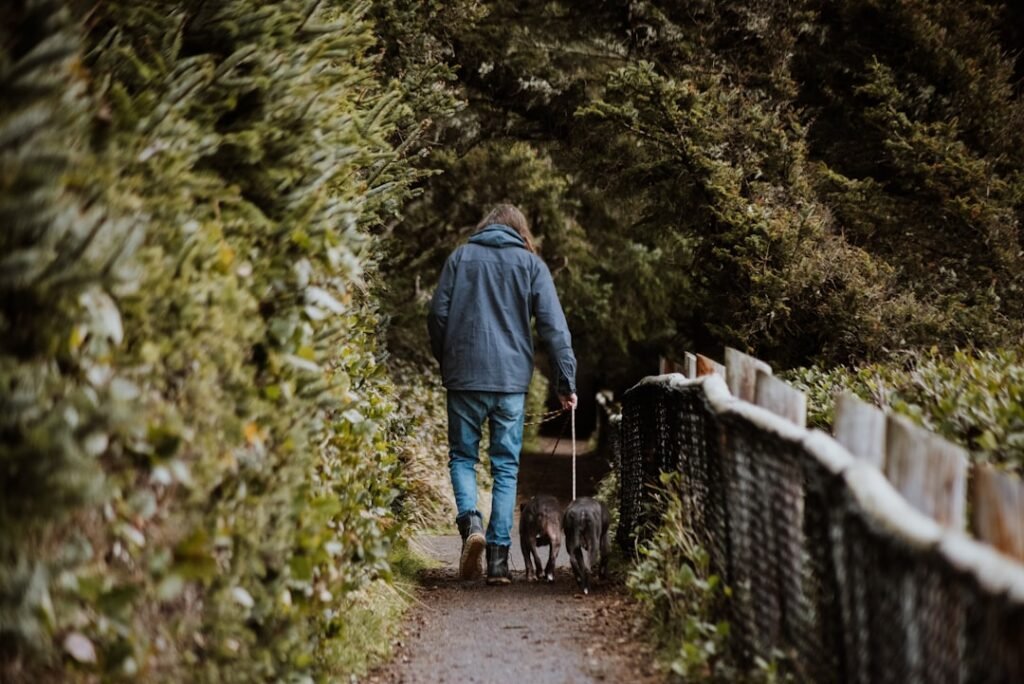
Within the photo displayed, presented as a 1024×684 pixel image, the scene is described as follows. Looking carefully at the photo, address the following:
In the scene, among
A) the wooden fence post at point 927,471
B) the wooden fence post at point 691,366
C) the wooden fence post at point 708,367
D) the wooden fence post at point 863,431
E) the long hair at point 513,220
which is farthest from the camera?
the long hair at point 513,220

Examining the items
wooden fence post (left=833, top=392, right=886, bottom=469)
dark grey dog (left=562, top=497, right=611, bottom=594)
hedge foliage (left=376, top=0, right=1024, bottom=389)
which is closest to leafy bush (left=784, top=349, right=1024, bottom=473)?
wooden fence post (left=833, top=392, right=886, bottom=469)

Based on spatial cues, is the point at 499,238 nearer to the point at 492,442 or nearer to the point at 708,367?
the point at 492,442

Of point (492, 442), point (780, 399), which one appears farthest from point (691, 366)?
point (780, 399)

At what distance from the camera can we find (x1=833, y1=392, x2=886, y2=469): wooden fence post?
320 cm

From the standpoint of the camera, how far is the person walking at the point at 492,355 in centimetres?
717

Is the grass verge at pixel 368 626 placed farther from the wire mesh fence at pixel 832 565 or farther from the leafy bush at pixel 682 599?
the wire mesh fence at pixel 832 565

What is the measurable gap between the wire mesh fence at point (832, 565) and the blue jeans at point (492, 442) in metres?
1.93

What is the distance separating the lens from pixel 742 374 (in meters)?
4.71

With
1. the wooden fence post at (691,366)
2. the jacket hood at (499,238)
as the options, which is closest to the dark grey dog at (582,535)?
the wooden fence post at (691,366)

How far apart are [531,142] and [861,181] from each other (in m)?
4.23

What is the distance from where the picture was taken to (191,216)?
3328 mm

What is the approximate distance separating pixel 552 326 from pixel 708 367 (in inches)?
72.8

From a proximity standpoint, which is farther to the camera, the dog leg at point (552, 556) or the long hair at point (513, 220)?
the long hair at point (513, 220)

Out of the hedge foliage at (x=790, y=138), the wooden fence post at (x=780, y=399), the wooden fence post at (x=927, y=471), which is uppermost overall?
the hedge foliage at (x=790, y=138)
